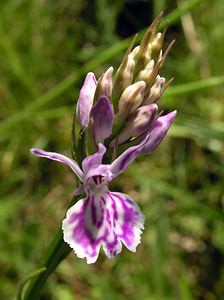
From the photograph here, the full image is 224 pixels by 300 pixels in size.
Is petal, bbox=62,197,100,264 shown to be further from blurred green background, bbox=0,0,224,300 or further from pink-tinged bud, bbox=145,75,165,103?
blurred green background, bbox=0,0,224,300

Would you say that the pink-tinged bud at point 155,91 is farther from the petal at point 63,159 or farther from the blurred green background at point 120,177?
the blurred green background at point 120,177

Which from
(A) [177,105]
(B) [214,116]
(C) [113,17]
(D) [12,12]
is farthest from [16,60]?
(B) [214,116]

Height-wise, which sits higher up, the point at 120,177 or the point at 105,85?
the point at 105,85

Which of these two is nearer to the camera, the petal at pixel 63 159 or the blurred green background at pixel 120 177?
the petal at pixel 63 159

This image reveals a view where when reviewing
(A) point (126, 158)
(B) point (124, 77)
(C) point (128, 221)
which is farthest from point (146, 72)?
(C) point (128, 221)

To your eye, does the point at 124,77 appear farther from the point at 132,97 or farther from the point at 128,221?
the point at 128,221

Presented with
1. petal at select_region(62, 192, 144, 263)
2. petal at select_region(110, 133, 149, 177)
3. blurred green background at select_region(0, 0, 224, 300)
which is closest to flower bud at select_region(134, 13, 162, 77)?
petal at select_region(110, 133, 149, 177)

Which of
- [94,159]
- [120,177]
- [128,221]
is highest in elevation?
[94,159]

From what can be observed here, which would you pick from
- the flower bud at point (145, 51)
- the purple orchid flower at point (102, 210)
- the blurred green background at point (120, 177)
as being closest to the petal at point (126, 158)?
the purple orchid flower at point (102, 210)
